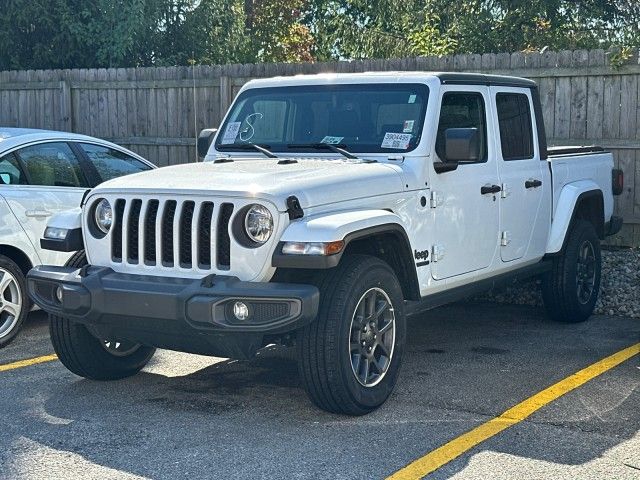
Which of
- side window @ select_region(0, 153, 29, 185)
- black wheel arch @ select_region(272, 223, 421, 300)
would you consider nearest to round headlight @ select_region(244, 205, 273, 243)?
black wheel arch @ select_region(272, 223, 421, 300)

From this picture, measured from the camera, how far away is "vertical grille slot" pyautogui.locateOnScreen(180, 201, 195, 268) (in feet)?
18.0

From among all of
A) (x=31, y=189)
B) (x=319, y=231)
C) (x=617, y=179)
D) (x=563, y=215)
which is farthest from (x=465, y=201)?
(x=31, y=189)

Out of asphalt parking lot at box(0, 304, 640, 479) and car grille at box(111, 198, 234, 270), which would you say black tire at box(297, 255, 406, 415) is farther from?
car grille at box(111, 198, 234, 270)

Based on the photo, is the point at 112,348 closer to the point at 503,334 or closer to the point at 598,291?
the point at 503,334

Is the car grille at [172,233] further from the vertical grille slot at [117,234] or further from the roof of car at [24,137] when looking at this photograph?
the roof of car at [24,137]

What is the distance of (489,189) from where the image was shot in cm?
703

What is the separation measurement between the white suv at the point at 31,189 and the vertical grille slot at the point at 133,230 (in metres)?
2.13

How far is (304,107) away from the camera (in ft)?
22.8

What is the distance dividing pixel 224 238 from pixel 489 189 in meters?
2.32

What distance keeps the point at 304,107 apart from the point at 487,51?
819 cm

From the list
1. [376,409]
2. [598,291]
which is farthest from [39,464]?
[598,291]

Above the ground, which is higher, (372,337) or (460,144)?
(460,144)

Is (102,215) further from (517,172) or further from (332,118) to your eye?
(517,172)

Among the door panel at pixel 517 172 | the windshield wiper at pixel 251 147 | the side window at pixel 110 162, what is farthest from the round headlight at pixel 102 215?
the door panel at pixel 517 172
